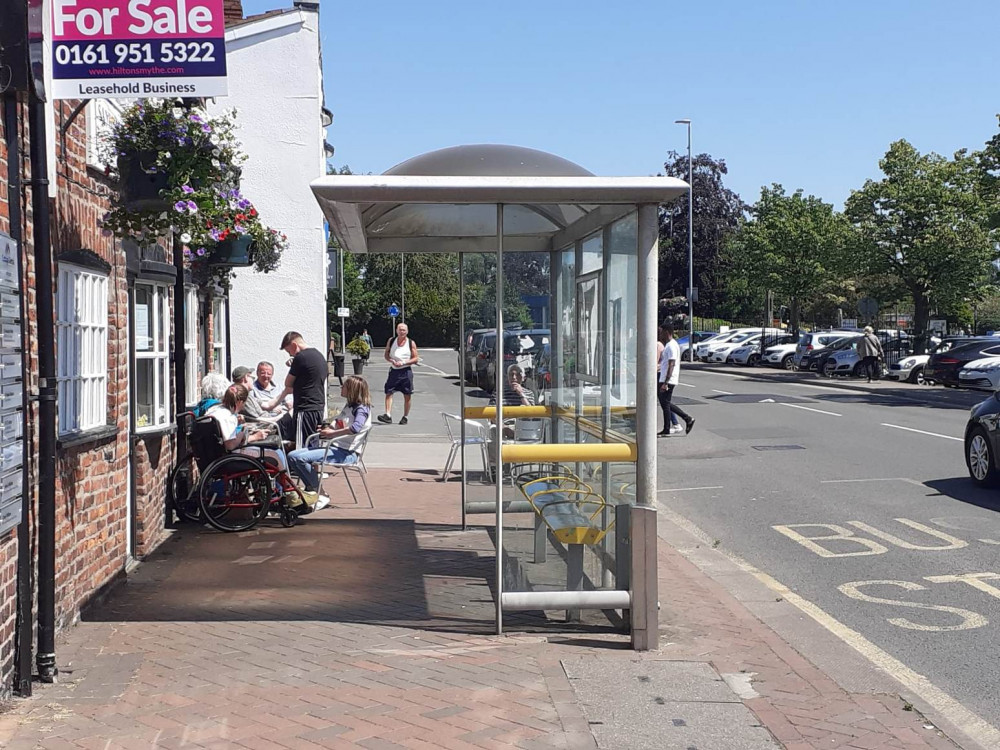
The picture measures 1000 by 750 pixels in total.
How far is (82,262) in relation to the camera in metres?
6.71

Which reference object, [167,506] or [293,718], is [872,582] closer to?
[293,718]

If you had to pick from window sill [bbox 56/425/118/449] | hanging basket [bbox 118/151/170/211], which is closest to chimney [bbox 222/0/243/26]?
hanging basket [bbox 118/151/170/211]

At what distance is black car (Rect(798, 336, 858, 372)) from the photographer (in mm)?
41562

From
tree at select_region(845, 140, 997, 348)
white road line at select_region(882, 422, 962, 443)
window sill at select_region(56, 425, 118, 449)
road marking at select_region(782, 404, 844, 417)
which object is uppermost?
tree at select_region(845, 140, 997, 348)

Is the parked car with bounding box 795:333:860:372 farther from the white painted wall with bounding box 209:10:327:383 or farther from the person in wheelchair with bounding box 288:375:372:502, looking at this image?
the person in wheelchair with bounding box 288:375:372:502

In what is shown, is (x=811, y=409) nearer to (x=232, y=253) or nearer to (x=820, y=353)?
(x=232, y=253)

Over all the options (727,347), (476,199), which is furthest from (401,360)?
(727,347)

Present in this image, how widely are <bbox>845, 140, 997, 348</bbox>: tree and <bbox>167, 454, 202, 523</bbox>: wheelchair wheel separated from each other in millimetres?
32917

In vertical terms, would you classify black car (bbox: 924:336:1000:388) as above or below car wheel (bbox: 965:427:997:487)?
above

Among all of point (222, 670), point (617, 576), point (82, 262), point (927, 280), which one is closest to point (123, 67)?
point (82, 262)

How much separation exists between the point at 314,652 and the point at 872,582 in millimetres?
4303

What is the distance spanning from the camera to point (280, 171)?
2019cm

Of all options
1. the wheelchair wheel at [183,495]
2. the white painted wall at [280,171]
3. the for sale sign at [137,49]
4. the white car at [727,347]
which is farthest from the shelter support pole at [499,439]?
the white car at [727,347]

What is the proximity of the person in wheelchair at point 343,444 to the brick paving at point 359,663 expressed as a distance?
78.3 inches
